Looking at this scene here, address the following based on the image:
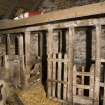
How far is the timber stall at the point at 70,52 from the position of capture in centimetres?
586

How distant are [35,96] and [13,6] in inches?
270

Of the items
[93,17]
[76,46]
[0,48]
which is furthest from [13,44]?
[93,17]

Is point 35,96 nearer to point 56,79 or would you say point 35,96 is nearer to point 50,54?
point 56,79

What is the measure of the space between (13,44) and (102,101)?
5.49m

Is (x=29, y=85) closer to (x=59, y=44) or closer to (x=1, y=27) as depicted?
(x=59, y=44)

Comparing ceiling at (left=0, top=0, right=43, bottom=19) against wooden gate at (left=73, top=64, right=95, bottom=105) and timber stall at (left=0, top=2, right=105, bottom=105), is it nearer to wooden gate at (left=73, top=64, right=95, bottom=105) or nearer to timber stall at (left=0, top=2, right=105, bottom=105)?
timber stall at (left=0, top=2, right=105, bottom=105)

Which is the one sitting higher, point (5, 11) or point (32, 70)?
point (5, 11)

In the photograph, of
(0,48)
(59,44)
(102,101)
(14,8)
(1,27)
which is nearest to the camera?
(102,101)

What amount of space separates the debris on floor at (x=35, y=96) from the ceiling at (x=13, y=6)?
454 centimetres

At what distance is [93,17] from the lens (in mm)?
5812

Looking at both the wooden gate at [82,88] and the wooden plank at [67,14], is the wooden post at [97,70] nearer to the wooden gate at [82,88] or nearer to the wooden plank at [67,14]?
the wooden gate at [82,88]

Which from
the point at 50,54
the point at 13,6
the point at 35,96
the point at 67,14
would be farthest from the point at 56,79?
the point at 13,6

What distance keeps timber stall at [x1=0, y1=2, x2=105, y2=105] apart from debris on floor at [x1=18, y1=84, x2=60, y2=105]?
0.24 meters

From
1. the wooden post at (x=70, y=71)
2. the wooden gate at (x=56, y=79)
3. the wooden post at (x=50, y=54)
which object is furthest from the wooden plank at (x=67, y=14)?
the wooden gate at (x=56, y=79)
